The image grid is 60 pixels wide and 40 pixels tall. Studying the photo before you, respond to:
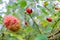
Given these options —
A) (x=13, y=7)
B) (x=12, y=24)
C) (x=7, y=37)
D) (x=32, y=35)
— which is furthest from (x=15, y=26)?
(x=13, y=7)

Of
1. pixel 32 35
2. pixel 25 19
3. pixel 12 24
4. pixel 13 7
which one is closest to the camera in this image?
pixel 12 24

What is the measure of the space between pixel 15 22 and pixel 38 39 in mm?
97

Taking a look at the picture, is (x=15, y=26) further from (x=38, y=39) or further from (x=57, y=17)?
(x=57, y=17)

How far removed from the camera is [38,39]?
1.72 ft

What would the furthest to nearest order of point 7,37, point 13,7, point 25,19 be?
point 25,19 → point 13,7 → point 7,37

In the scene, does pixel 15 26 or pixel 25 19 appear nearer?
pixel 15 26

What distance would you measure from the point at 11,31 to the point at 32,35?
211 millimetres

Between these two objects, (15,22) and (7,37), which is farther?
(7,37)

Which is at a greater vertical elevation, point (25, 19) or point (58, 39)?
point (25, 19)

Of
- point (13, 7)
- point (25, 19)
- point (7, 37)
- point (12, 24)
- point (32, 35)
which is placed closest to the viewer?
point (12, 24)

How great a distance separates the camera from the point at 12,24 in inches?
18.0

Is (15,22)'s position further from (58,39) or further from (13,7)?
(13,7)

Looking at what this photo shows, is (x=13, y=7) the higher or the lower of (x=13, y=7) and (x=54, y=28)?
the higher

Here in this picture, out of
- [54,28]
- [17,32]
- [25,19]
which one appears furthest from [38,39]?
[25,19]
